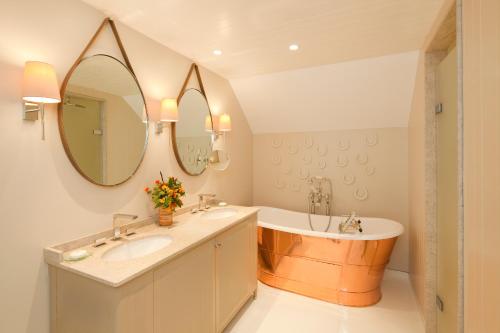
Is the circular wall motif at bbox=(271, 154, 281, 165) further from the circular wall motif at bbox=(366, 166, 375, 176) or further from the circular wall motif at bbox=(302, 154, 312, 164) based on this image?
the circular wall motif at bbox=(366, 166, 375, 176)

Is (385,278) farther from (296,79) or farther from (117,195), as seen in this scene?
(117,195)

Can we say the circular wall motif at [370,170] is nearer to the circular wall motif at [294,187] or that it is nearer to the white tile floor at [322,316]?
the circular wall motif at [294,187]

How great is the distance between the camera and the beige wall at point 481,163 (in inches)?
33.5

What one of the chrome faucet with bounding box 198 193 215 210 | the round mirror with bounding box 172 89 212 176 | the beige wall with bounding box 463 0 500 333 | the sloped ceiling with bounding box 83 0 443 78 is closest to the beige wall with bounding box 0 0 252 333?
the sloped ceiling with bounding box 83 0 443 78

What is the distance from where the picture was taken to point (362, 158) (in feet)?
11.0

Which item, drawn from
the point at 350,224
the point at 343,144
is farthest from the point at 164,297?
the point at 343,144

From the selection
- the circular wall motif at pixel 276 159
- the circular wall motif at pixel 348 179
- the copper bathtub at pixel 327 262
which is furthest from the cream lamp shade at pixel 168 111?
the circular wall motif at pixel 348 179

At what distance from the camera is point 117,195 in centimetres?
183

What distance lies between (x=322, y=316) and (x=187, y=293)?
57.0 inches

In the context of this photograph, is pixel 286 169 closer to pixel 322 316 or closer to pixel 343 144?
pixel 343 144

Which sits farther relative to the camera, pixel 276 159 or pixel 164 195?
pixel 276 159

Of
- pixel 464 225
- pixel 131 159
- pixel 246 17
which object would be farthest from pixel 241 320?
pixel 246 17

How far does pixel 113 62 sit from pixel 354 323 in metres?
2.99

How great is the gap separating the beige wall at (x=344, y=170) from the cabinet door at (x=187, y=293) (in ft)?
7.32
